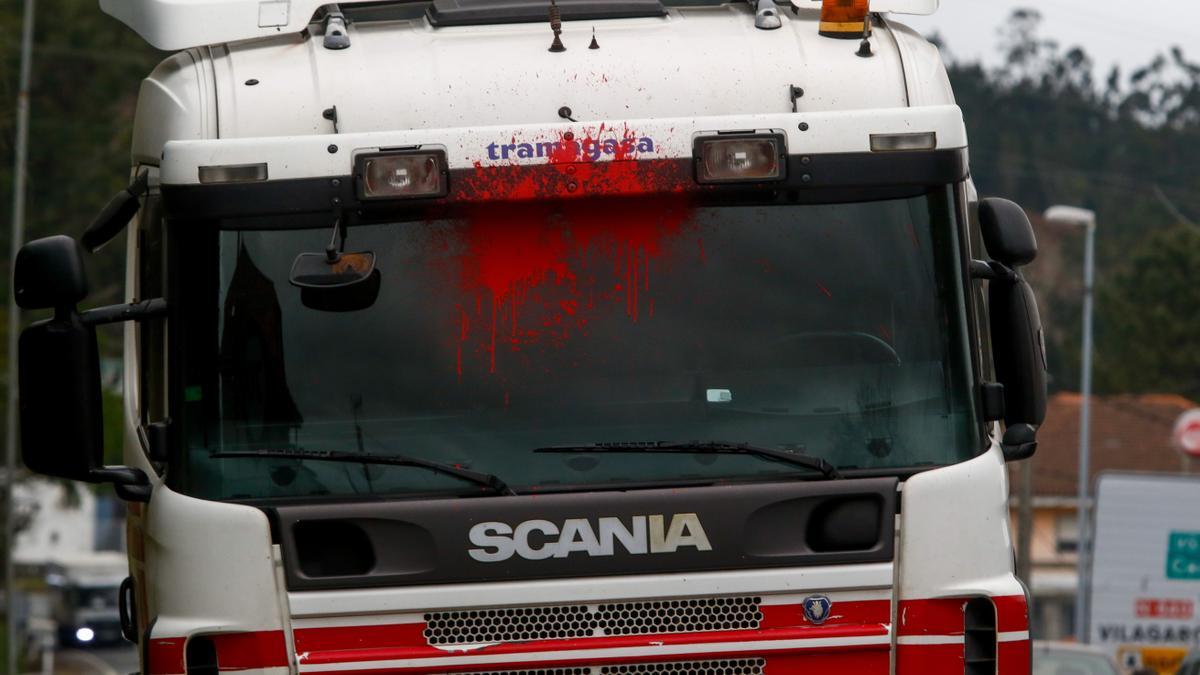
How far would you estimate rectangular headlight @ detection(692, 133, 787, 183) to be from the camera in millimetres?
5980

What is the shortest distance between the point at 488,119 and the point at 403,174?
37 cm

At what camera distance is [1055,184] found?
348 ft

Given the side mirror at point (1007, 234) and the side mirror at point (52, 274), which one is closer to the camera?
the side mirror at point (52, 274)

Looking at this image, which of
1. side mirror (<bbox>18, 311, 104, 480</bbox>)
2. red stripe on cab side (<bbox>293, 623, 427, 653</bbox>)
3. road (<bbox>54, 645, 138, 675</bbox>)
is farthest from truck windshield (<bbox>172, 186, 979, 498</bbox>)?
road (<bbox>54, 645, 138, 675</bbox>)

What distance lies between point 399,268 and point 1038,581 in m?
Answer: 66.6

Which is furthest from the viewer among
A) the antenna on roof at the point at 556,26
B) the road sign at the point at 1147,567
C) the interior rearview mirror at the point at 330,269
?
the road sign at the point at 1147,567

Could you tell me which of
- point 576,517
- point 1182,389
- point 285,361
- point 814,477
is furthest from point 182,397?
point 1182,389

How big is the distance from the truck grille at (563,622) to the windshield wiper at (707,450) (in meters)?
0.38

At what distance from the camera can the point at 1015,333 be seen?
6.06 m

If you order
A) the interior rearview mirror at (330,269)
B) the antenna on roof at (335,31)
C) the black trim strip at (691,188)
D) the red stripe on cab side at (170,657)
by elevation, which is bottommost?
the red stripe on cab side at (170,657)

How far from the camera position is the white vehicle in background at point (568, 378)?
571 cm

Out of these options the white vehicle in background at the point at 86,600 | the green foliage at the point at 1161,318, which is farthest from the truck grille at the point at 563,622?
the green foliage at the point at 1161,318

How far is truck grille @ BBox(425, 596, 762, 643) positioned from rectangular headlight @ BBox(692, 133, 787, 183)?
114cm

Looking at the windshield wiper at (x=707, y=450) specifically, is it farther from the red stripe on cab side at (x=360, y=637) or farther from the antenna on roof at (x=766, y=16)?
the antenna on roof at (x=766, y=16)
